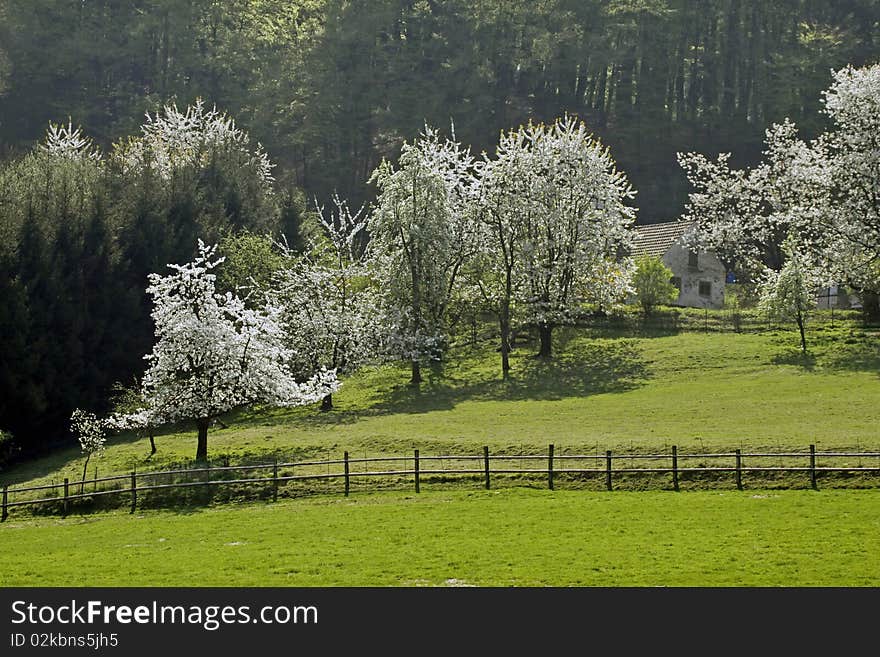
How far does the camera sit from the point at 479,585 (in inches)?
936

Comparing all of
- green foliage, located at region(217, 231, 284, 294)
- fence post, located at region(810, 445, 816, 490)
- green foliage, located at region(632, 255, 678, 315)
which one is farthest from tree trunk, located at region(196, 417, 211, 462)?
green foliage, located at region(632, 255, 678, 315)

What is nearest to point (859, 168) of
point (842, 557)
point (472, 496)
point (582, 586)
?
point (472, 496)

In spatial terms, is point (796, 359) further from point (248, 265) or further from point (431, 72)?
point (431, 72)

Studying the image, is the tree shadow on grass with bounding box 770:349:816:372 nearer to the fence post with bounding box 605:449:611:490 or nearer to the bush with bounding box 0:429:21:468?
the fence post with bounding box 605:449:611:490

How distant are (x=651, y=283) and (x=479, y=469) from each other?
108 ft

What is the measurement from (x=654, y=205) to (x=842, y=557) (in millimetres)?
80298

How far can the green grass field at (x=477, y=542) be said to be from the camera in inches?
966

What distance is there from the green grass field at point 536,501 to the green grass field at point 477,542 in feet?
0.32

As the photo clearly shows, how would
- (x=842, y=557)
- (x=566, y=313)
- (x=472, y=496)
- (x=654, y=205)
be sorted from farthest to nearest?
(x=654, y=205)
(x=566, y=313)
(x=472, y=496)
(x=842, y=557)

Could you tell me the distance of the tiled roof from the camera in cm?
7800

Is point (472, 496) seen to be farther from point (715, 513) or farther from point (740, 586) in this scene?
point (740, 586)

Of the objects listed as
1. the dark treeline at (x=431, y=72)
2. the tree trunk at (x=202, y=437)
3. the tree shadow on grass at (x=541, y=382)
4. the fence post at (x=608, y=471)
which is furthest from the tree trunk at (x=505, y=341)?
the dark treeline at (x=431, y=72)

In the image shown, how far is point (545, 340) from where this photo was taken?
6344 centimetres

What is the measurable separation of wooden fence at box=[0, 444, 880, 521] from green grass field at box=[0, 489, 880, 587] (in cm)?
131
